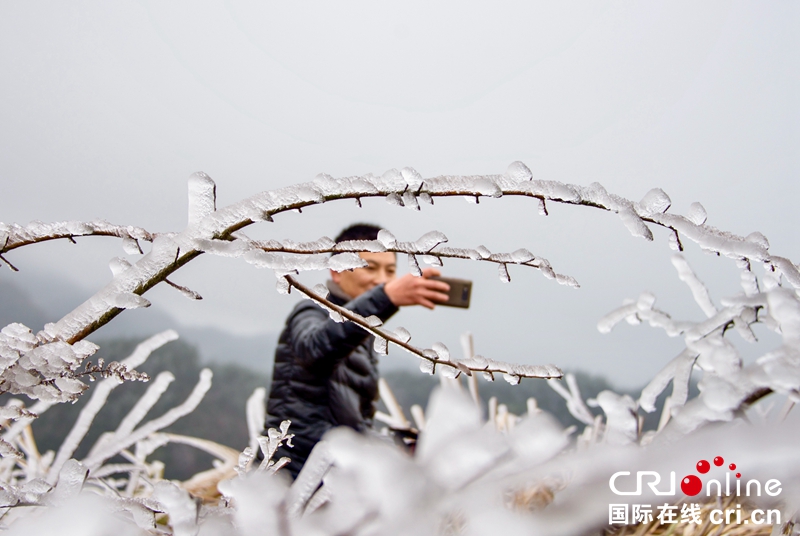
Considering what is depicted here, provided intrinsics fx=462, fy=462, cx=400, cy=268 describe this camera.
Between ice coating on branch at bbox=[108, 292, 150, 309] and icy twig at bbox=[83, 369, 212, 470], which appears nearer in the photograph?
ice coating on branch at bbox=[108, 292, 150, 309]

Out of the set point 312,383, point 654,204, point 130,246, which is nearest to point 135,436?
point 130,246

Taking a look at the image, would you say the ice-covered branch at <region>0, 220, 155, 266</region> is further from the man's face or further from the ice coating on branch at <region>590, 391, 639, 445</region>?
the man's face

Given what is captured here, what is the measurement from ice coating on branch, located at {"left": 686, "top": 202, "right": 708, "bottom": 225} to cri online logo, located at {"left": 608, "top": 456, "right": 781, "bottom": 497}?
0.42 feet

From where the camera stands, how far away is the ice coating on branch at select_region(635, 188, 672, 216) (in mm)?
218

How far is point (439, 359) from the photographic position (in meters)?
0.26

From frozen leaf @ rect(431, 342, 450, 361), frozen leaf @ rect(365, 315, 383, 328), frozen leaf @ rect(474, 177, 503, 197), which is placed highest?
frozen leaf @ rect(474, 177, 503, 197)

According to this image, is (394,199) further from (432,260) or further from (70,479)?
(70,479)

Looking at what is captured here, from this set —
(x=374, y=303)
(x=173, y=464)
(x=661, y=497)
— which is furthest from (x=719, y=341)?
(x=173, y=464)

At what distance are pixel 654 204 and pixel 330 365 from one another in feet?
2.37

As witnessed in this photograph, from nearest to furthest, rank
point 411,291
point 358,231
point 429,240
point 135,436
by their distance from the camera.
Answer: point 429,240 < point 135,436 < point 411,291 < point 358,231

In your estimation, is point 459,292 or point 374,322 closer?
point 374,322

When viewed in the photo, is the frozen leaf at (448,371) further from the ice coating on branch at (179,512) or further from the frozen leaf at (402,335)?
the ice coating on branch at (179,512)

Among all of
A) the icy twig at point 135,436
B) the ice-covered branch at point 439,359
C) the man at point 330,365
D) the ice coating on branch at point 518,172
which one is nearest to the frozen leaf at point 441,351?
the ice-covered branch at point 439,359

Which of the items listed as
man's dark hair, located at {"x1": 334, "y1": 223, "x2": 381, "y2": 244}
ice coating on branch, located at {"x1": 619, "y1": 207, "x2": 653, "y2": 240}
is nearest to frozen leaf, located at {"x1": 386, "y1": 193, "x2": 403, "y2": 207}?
ice coating on branch, located at {"x1": 619, "y1": 207, "x2": 653, "y2": 240}
